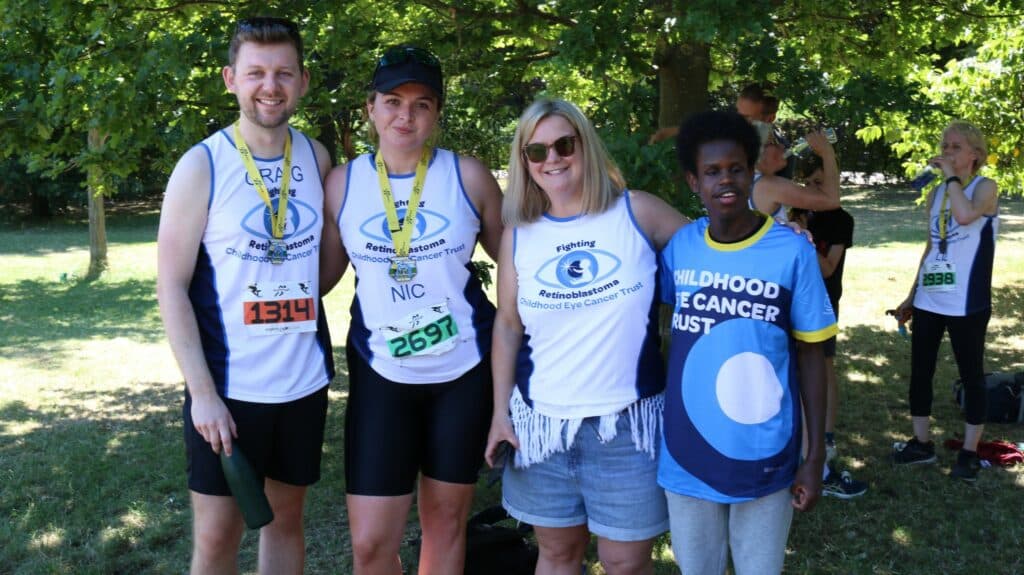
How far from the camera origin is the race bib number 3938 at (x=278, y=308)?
2822 mm

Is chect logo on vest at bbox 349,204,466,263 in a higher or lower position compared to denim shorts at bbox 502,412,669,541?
higher

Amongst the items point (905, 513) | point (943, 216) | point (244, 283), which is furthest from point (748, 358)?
point (943, 216)

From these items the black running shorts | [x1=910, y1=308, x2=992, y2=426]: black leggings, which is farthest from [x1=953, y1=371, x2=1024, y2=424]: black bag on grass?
the black running shorts

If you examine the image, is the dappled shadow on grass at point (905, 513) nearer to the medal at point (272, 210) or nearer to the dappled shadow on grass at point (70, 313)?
the medal at point (272, 210)

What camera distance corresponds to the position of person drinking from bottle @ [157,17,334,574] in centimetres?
278

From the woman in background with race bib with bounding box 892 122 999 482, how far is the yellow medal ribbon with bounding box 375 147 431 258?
3.74 meters

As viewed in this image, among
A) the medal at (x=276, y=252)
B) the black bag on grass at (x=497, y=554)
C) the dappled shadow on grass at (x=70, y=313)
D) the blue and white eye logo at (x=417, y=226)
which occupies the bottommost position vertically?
the dappled shadow on grass at (x=70, y=313)

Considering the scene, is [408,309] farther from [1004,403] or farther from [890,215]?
[890,215]

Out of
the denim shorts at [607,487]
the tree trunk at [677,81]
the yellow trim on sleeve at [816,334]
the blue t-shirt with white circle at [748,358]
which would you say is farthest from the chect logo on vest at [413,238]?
the tree trunk at [677,81]

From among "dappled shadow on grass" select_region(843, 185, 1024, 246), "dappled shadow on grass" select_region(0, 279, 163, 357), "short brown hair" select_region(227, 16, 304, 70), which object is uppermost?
"short brown hair" select_region(227, 16, 304, 70)

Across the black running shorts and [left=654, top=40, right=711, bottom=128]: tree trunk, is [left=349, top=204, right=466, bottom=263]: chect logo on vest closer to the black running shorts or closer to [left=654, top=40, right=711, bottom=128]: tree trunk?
the black running shorts

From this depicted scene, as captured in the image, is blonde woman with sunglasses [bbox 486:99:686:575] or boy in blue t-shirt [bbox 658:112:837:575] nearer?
boy in blue t-shirt [bbox 658:112:837:575]

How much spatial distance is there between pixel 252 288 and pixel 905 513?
12.1ft

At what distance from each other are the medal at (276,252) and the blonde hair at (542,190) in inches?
27.0
